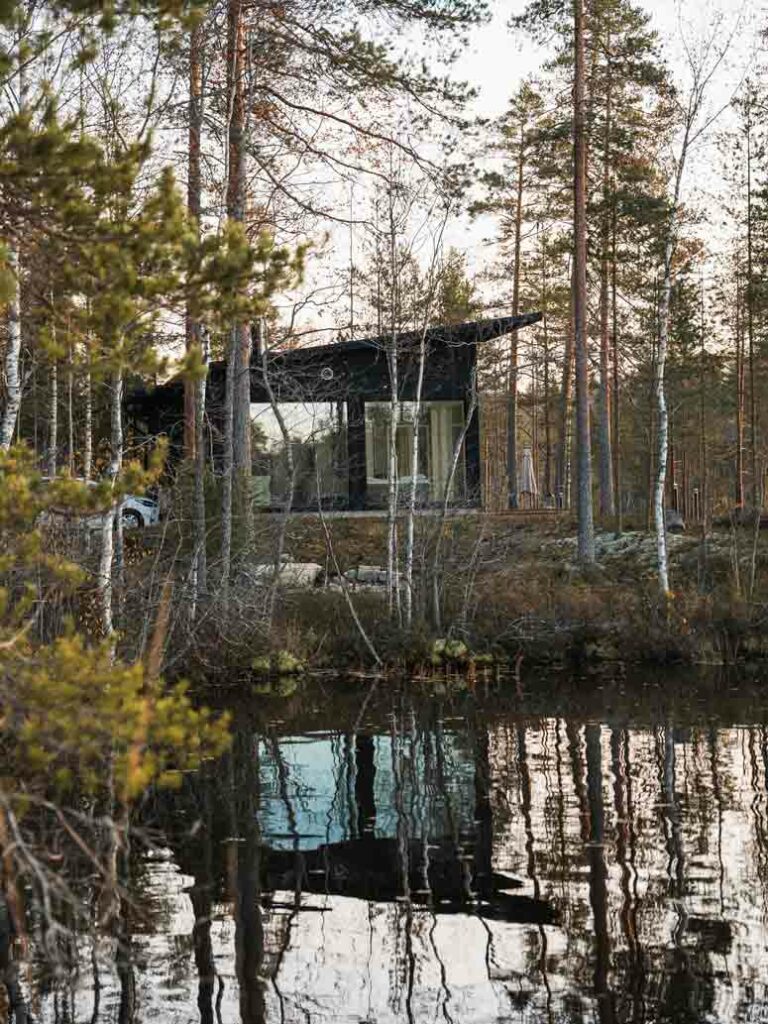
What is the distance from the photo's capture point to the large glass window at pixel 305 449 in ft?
85.0

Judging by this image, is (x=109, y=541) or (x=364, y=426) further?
(x=364, y=426)

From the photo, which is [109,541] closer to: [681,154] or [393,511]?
[393,511]

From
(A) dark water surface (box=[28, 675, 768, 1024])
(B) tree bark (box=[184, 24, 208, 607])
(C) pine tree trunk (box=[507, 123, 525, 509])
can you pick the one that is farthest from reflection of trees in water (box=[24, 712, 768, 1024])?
(C) pine tree trunk (box=[507, 123, 525, 509])

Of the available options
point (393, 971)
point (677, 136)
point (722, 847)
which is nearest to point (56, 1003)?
point (393, 971)

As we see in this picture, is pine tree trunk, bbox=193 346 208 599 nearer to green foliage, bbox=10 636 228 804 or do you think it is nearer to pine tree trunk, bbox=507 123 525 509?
green foliage, bbox=10 636 228 804

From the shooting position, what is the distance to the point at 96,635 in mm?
13133

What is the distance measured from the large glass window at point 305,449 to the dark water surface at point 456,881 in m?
12.9

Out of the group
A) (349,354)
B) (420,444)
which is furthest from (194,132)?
(420,444)

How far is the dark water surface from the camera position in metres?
6.01

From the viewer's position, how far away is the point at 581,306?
21516 millimetres

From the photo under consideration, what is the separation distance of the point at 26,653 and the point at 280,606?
12.9 m

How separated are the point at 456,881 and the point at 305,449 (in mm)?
18481

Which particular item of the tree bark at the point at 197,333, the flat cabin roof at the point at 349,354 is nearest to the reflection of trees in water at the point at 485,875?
the tree bark at the point at 197,333

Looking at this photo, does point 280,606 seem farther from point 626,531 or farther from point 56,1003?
point 56,1003
